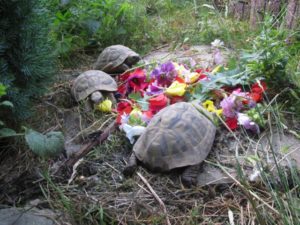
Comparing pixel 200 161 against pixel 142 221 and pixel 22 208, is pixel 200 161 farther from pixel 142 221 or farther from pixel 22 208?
pixel 22 208

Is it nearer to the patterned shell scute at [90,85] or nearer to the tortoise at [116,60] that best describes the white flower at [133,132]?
the patterned shell scute at [90,85]

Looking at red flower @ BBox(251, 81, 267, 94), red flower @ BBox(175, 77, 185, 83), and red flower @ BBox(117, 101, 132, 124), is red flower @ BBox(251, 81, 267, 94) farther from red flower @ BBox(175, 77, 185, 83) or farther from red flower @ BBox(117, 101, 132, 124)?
red flower @ BBox(117, 101, 132, 124)

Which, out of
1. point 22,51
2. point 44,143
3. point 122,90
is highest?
point 22,51

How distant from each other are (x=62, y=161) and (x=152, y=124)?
65cm

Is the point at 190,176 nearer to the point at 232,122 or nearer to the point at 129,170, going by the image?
the point at 129,170

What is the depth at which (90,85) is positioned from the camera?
3.25 metres

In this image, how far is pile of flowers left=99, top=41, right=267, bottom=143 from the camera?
277 centimetres

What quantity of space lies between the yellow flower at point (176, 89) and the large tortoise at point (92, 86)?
1.72ft

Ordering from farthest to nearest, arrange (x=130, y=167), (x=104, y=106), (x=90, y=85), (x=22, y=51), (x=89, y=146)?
(x=90, y=85), (x=104, y=106), (x=89, y=146), (x=22, y=51), (x=130, y=167)

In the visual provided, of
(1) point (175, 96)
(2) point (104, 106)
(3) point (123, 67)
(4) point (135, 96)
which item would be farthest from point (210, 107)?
(3) point (123, 67)

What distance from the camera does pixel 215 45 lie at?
380 centimetres

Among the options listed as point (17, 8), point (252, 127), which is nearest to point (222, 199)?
point (252, 127)

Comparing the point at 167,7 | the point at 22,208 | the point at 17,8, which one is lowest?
the point at 167,7

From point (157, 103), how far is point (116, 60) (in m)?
0.96
